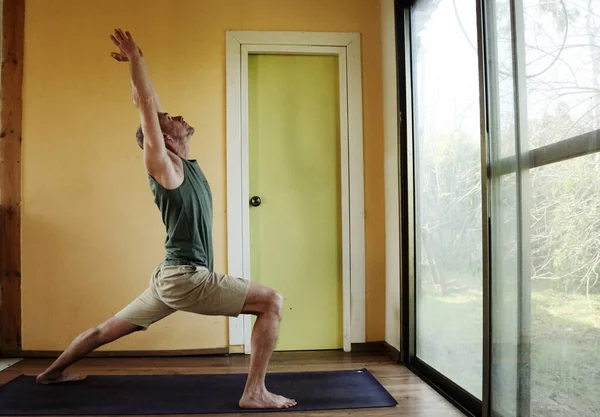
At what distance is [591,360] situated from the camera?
168 centimetres

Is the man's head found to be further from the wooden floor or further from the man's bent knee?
the wooden floor

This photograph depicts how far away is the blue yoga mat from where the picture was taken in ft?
8.14

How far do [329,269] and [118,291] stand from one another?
1.38 meters

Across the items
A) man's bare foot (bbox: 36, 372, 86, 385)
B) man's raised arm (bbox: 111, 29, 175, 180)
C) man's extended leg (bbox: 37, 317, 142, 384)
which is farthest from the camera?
man's bare foot (bbox: 36, 372, 86, 385)

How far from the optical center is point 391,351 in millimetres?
3586

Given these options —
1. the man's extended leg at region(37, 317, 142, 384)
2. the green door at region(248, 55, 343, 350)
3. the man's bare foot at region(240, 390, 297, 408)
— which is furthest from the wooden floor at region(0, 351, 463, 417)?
the man's bare foot at region(240, 390, 297, 408)

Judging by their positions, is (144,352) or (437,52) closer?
(437,52)

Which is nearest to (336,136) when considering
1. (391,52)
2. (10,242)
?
(391,52)

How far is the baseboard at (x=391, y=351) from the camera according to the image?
3465 millimetres

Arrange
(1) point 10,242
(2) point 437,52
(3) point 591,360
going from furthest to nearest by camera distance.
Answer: (1) point 10,242, (2) point 437,52, (3) point 591,360

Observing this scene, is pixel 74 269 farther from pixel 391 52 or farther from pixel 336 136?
pixel 391 52

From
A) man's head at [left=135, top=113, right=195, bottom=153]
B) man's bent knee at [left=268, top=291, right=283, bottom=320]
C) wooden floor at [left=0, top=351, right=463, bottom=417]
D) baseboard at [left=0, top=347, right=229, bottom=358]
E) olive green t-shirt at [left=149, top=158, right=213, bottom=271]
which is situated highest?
man's head at [left=135, top=113, right=195, bottom=153]

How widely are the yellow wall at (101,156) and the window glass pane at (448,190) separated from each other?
838mm

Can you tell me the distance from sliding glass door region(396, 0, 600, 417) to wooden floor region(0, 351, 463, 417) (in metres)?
0.13
